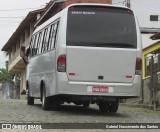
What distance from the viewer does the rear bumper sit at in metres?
12.8

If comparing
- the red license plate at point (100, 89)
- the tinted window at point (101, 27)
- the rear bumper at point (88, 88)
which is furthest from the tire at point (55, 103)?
the tinted window at point (101, 27)

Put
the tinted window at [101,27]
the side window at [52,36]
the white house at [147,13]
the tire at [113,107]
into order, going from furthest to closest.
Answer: the white house at [147,13]
the tire at [113,107]
the side window at [52,36]
the tinted window at [101,27]

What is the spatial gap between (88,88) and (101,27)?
1659 mm

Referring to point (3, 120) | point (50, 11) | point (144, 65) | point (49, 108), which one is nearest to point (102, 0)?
point (50, 11)

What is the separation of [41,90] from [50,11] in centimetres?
2778

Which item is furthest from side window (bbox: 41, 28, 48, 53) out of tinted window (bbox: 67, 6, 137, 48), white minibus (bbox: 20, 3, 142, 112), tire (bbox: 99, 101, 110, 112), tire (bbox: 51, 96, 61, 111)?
tire (bbox: 99, 101, 110, 112)

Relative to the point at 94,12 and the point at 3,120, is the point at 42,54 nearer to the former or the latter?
the point at 94,12

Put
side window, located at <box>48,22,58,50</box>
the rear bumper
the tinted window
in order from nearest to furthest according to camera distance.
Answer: the rear bumper, the tinted window, side window, located at <box>48,22,58,50</box>

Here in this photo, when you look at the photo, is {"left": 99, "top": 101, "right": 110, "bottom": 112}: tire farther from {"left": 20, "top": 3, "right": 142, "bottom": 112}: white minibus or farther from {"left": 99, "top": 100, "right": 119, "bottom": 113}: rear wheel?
{"left": 20, "top": 3, "right": 142, "bottom": 112}: white minibus

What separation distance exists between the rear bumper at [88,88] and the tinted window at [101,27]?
97cm

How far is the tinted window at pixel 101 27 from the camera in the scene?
42.8 feet

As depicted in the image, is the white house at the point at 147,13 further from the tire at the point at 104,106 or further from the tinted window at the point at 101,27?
the tinted window at the point at 101,27

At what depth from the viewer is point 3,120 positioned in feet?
37.0

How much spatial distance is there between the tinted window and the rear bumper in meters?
0.97
